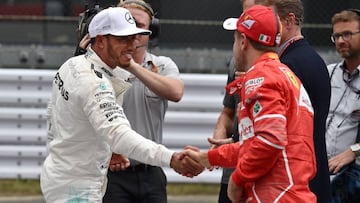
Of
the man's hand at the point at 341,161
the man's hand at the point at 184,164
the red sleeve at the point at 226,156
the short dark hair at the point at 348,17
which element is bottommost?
the man's hand at the point at 341,161

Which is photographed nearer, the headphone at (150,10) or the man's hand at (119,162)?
the man's hand at (119,162)

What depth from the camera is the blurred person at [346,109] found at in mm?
6053

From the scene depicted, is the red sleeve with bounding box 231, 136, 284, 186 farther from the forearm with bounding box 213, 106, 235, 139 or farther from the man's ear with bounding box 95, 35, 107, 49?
the forearm with bounding box 213, 106, 235, 139

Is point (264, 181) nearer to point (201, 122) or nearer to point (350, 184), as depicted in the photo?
point (350, 184)

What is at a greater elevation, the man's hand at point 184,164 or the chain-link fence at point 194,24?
the man's hand at point 184,164

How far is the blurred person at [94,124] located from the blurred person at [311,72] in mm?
677

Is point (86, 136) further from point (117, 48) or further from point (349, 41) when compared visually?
point (349, 41)

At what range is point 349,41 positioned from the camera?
619 centimetres

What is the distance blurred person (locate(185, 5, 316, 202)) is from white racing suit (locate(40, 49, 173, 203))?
1.87 ft

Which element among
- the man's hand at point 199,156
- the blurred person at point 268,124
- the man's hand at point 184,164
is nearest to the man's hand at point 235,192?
the blurred person at point 268,124

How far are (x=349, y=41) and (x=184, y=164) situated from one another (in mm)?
1903

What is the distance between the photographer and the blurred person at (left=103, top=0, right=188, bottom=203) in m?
5.62

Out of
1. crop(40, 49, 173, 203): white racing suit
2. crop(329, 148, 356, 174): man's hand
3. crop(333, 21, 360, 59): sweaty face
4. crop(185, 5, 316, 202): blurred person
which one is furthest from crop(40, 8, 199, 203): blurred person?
crop(333, 21, 360, 59): sweaty face

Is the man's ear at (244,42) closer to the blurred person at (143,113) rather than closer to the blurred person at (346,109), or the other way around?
the blurred person at (143,113)
